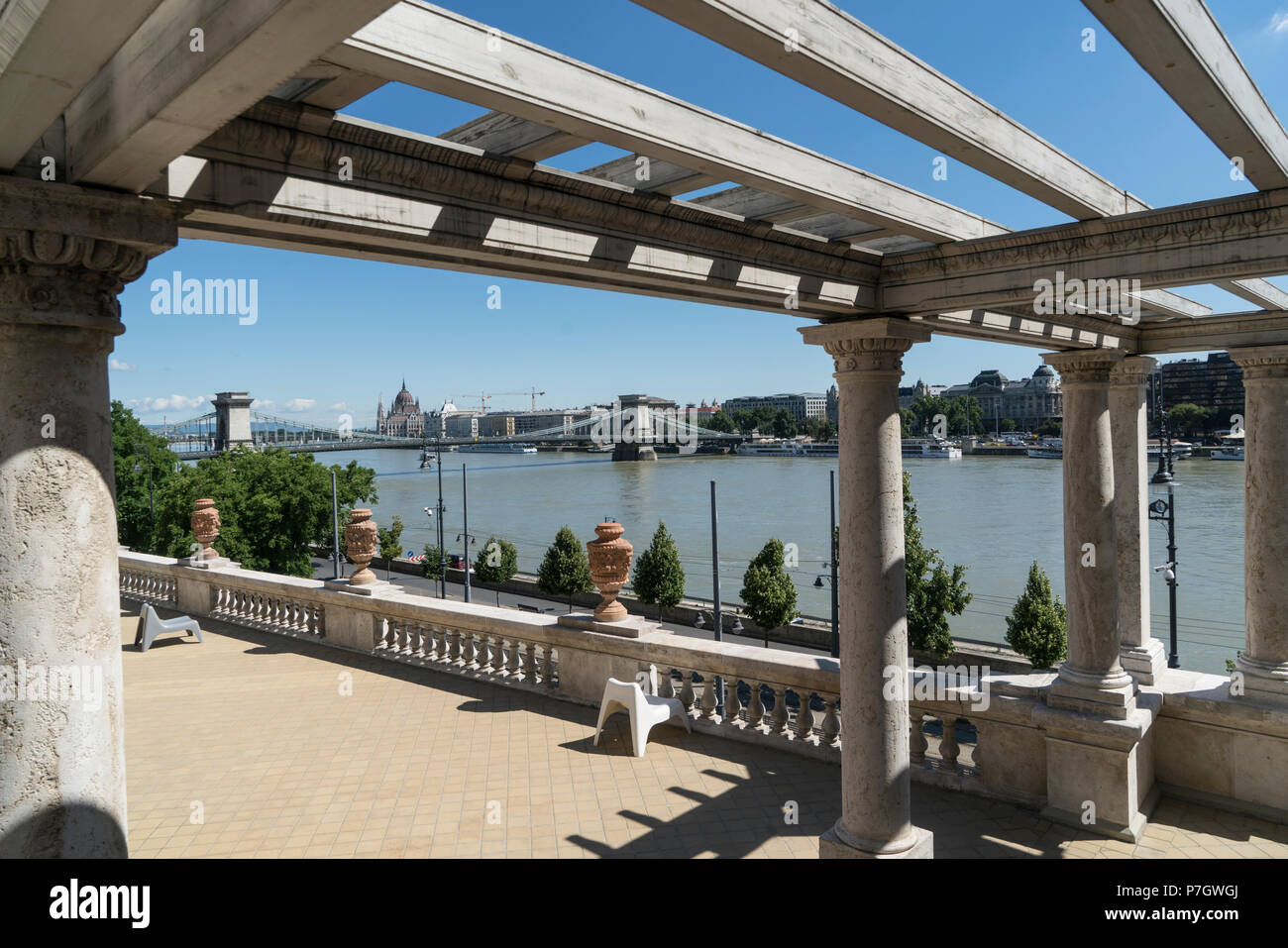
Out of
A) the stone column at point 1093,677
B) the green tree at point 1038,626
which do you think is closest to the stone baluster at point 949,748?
the stone column at point 1093,677

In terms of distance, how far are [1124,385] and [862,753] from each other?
4504 mm

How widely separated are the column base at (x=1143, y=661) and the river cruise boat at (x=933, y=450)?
87870mm

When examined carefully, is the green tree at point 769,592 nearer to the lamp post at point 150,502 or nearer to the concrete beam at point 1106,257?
the lamp post at point 150,502

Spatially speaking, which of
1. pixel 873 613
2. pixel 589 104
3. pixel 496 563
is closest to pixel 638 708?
pixel 873 613

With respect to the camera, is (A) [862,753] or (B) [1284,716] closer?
(A) [862,753]

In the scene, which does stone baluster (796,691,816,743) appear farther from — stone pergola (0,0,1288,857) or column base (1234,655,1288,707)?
column base (1234,655,1288,707)

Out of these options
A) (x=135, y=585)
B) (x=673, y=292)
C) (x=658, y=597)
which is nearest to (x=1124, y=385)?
(x=673, y=292)

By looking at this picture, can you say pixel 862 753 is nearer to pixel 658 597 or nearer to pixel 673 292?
pixel 673 292

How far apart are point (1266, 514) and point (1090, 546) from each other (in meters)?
1.77

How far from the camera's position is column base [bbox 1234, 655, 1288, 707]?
6.31 m

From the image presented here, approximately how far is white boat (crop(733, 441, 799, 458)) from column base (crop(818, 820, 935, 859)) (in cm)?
10652

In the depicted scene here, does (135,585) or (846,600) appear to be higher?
(846,600)

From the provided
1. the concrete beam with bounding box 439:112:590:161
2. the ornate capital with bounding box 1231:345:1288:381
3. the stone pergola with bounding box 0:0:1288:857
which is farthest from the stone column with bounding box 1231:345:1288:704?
the concrete beam with bounding box 439:112:590:161
